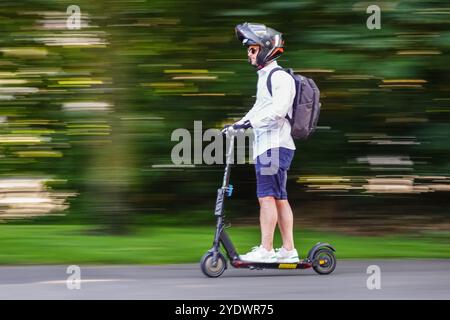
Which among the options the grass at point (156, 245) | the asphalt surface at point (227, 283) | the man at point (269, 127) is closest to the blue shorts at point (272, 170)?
the man at point (269, 127)

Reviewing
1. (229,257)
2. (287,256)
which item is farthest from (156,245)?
(287,256)

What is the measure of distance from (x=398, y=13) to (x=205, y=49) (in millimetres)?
2180

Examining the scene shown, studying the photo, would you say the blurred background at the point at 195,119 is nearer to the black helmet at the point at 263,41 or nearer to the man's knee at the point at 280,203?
the man's knee at the point at 280,203

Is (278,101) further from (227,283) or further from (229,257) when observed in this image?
(227,283)

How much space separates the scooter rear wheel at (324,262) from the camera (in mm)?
7301

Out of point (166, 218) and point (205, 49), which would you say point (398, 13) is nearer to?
point (205, 49)

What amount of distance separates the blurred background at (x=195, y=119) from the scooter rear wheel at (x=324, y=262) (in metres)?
1.15

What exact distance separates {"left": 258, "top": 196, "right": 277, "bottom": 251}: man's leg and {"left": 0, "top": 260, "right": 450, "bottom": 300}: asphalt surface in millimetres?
286

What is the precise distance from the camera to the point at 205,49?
10.0m

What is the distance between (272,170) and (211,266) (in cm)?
91

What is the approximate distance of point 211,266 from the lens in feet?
23.2

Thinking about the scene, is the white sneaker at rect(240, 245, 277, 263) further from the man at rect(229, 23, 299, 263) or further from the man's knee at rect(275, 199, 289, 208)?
the man's knee at rect(275, 199, 289, 208)

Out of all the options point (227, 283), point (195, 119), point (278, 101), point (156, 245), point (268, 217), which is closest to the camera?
point (227, 283)

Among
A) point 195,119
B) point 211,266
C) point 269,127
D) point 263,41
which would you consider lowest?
point 211,266
